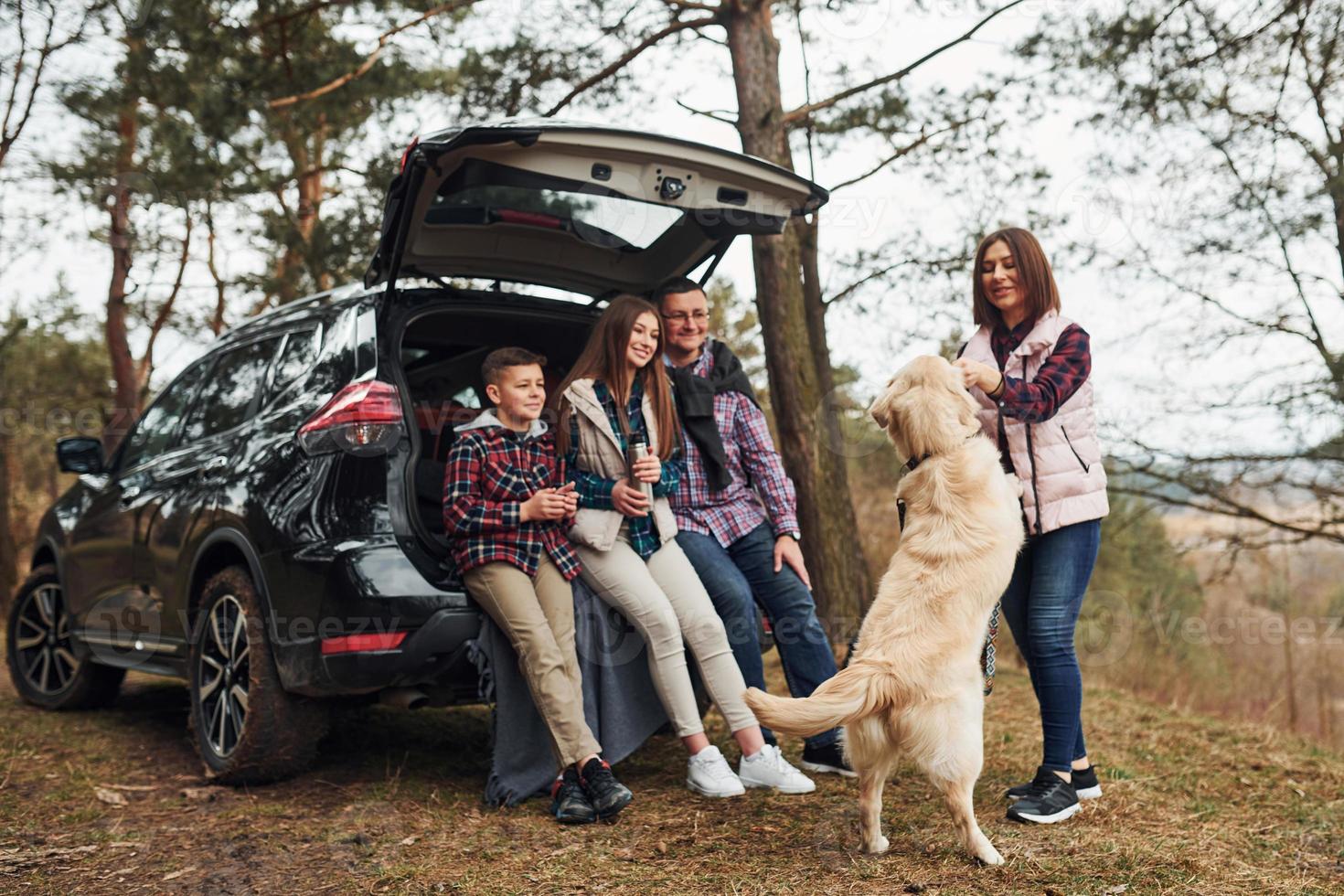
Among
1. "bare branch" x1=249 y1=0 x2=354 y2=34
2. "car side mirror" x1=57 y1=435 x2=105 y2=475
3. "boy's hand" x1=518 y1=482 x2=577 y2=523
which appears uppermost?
"bare branch" x1=249 y1=0 x2=354 y2=34

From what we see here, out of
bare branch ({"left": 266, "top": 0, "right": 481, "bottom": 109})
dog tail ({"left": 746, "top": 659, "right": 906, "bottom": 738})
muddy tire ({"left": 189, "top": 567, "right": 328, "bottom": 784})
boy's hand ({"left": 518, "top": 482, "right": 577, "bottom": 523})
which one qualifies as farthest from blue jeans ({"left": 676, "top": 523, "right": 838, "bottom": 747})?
bare branch ({"left": 266, "top": 0, "right": 481, "bottom": 109})

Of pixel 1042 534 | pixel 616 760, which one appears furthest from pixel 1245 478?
pixel 616 760

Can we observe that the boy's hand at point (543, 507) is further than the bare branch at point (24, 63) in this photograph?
No

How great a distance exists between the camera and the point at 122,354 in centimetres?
1395

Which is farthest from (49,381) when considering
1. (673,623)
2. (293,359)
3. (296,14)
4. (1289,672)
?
(1289,672)

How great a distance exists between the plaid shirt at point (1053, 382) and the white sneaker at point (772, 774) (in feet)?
5.12

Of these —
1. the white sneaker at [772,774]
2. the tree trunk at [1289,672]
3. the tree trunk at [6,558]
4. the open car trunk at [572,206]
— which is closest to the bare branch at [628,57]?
the open car trunk at [572,206]

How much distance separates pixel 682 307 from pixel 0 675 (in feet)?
21.8

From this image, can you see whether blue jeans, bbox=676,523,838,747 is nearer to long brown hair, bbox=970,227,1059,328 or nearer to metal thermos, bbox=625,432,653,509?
metal thermos, bbox=625,432,653,509

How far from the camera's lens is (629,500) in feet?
12.6

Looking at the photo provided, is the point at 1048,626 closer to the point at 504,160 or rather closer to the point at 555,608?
the point at 555,608

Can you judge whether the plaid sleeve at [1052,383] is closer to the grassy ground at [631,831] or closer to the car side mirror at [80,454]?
the grassy ground at [631,831]

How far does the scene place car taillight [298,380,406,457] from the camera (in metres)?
3.67

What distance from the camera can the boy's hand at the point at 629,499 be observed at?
3840 mm
